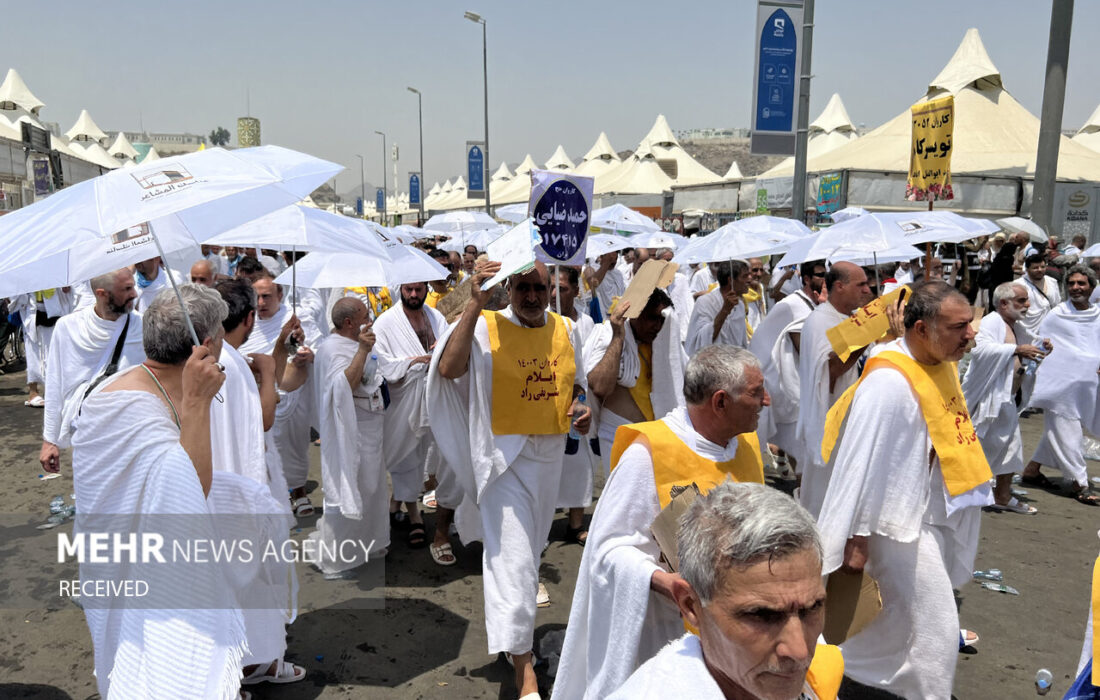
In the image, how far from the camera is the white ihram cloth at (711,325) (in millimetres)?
7492

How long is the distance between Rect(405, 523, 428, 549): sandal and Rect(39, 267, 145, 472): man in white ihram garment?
7.75 ft

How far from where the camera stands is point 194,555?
2734 mm

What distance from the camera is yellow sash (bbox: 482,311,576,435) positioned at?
411 cm

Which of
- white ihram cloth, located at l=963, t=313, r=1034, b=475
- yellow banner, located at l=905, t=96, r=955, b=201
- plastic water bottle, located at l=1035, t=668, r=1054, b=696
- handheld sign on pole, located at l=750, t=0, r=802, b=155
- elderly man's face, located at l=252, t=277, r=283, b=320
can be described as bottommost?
plastic water bottle, located at l=1035, t=668, r=1054, b=696

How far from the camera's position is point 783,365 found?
6848mm

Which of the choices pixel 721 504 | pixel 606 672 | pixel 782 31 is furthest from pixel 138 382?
pixel 782 31

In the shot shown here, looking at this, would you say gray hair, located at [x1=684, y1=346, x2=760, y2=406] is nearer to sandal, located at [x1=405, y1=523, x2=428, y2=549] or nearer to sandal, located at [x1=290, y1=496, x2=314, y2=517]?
sandal, located at [x1=405, y1=523, x2=428, y2=549]

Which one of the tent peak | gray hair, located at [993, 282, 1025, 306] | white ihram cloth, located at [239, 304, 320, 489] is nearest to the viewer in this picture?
white ihram cloth, located at [239, 304, 320, 489]

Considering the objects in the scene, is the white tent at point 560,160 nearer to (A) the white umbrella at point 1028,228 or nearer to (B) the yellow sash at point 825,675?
(A) the white umbrella at point 1028,228

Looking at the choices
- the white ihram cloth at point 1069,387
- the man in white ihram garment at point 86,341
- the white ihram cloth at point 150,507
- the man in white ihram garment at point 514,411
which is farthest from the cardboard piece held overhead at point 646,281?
the white ihram cloth at point 1069,387

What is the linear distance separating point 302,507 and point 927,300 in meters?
5.01

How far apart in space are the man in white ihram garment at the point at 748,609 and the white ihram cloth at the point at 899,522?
169 cm

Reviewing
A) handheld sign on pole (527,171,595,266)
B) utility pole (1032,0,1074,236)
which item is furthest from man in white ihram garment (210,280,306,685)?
utility pole (1032,0,1074,236)

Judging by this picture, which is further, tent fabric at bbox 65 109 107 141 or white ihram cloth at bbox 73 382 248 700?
tent fabric at bbox 65 109 107 141
